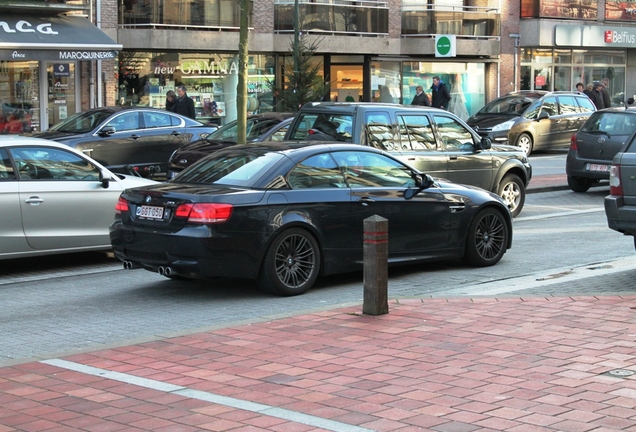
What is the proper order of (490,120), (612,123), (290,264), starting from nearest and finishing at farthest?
(290,264) < (612,123) < (490,120)

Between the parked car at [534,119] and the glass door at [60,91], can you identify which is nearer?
the glass door at [60,91]

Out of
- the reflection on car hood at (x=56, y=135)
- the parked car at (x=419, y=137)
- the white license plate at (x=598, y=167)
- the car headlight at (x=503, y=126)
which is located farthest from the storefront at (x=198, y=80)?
the parked car at (x=419, y=137)

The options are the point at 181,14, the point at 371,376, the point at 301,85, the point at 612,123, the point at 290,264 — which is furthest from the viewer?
the point at 181,14

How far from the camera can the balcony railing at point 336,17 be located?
109 feet

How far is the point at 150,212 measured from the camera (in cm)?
988

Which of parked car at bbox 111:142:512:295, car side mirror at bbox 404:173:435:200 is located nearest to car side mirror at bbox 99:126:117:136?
parked car at bbox 111:142:512:295

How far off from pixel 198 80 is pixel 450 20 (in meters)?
11.1

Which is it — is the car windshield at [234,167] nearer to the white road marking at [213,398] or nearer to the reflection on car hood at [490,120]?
the white road marking at [213,398]

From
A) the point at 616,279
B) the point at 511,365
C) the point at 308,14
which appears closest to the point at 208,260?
the point at 511,365

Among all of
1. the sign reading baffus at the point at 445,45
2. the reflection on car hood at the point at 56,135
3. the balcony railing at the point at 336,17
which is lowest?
the reflection on car hood at the point at 56,135

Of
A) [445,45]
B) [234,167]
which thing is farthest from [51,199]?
[445,45]

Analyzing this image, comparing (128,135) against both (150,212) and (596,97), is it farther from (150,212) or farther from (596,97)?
(596,97)

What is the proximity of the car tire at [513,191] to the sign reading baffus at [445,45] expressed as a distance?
21.0m

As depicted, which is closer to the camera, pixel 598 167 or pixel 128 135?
pixel 598 167
